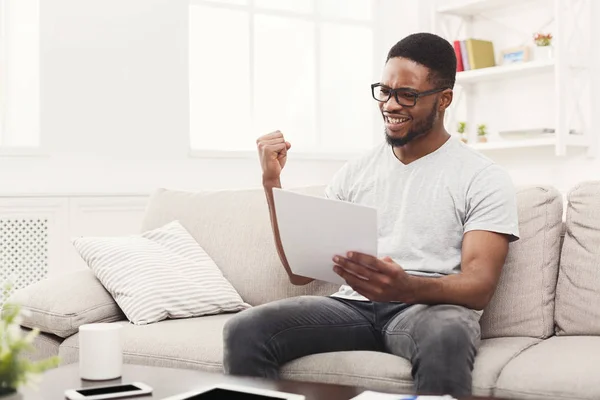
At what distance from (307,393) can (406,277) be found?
1.44 ft

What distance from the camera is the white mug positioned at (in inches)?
59.1

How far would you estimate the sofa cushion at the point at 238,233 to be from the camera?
2.38 m

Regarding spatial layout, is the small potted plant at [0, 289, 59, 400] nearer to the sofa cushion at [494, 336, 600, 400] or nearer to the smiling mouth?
the sofa cushion at [494, 336, 600, 400]

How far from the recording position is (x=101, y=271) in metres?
2.36

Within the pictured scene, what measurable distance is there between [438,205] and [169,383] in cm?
80

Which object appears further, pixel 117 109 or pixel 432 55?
pixel 117 109

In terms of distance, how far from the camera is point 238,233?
98.8 inches

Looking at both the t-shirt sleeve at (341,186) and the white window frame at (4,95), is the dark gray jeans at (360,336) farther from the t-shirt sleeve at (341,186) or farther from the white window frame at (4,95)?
the white window frame at (4,95)

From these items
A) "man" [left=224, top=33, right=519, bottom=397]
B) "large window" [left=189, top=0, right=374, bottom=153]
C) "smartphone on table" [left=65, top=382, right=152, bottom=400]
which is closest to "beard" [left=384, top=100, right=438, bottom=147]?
"man" [left=224, top=33, right=519, bottom=397]

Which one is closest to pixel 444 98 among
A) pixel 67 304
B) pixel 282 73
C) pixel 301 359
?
pixel 301 359

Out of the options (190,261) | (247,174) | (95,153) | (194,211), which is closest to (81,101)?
(95,153)

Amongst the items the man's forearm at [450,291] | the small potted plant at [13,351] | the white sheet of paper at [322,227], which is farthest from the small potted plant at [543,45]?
the small potted plant at [13,351]

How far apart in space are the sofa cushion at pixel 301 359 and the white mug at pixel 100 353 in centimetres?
43

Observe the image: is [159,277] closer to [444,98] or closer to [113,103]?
[444,98]
